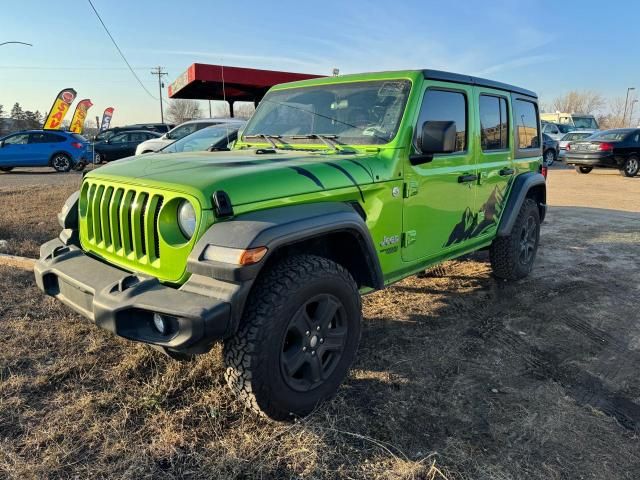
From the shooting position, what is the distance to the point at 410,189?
3301 millimetres

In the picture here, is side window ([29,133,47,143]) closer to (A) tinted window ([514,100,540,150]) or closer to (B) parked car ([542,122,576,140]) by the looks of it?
Answer: (A) tinted window ([514,100,540,150])

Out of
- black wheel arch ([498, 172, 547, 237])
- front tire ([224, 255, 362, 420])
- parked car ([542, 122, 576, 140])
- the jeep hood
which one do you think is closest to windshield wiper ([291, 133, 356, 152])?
the jeep hood

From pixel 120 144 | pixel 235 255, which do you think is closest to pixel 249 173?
pixel 235 255

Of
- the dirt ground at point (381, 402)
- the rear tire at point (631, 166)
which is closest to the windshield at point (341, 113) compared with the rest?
the dirt ground at point (381, 402)

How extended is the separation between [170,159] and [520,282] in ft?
12.6

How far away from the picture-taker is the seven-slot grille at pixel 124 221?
249 cm

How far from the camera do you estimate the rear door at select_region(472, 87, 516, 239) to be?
414 centimetres

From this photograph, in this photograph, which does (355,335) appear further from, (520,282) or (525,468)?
(520,282)

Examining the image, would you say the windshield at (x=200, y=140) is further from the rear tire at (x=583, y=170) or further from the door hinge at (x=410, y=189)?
the rear tire at (x=583, y=170)

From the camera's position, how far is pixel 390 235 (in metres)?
3.20

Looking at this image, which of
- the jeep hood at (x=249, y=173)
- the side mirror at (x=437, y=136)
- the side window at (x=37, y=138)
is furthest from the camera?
the side window at (x=37, y=138)

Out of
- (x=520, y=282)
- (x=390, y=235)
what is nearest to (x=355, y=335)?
(x=390, y=235)

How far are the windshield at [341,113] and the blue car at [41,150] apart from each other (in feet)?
46.5

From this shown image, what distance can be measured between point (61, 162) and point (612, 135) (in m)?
18.6
